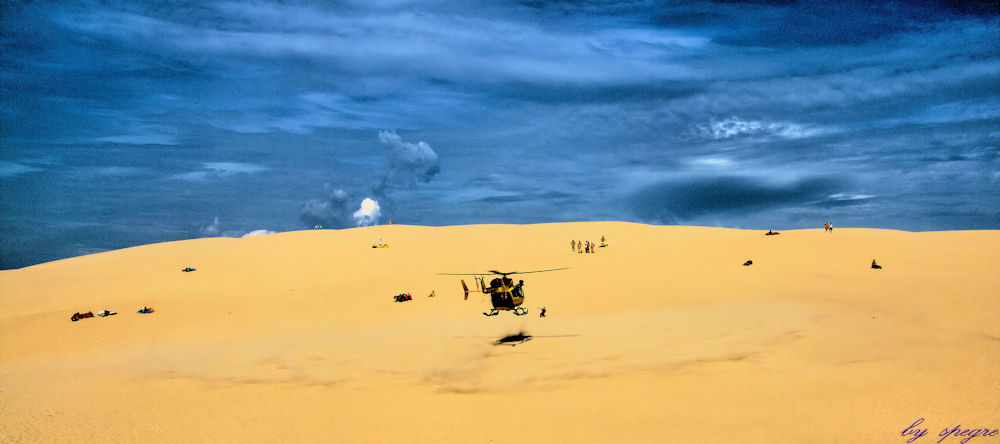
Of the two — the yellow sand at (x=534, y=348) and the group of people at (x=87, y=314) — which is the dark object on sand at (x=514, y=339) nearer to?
the yellow sand at (x=534, y=348)

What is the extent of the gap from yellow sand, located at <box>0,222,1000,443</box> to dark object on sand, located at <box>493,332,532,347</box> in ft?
1.46

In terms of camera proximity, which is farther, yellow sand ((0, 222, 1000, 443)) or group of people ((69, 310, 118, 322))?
group of people ((69, 310, 118, 322))

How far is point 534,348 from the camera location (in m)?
18.8

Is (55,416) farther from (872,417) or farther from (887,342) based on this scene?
(887,342)

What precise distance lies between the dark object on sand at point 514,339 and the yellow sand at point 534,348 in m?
0.45

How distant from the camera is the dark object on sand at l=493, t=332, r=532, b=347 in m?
19.9

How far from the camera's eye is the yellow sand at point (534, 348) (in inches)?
471

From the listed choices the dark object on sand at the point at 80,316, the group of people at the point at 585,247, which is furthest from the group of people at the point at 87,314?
the group of people at the point at 585,247

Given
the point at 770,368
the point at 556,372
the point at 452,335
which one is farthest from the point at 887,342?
the point at 452,335

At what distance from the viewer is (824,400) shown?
12.1 m

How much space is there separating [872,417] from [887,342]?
23.8 feet

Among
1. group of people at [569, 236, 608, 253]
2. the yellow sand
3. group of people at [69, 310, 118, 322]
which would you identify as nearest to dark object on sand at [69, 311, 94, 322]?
group of people at [69, 310, 118, 322]
